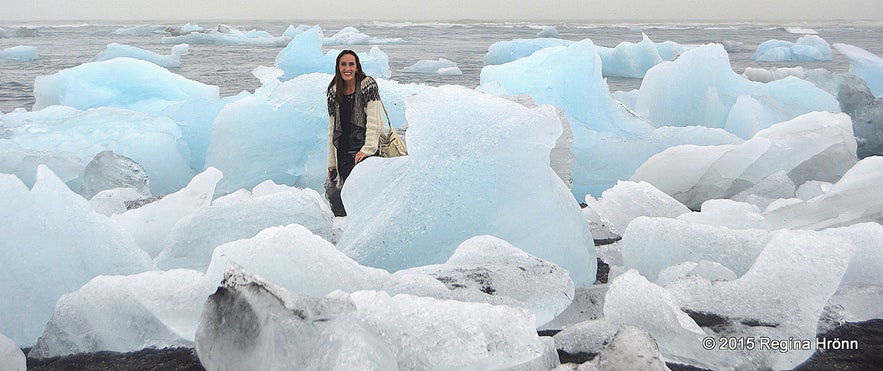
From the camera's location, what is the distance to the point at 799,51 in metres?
21.4

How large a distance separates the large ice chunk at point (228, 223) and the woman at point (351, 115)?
22.9 inches

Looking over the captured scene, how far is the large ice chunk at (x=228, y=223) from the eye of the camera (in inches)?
123

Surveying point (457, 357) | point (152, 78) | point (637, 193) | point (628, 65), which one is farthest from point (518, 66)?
point (628, 65)

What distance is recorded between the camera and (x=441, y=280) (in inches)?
95.2

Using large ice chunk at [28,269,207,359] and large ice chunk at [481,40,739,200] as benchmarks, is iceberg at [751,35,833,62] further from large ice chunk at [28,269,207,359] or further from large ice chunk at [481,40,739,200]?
large ice chunk at [28,269,207,359]

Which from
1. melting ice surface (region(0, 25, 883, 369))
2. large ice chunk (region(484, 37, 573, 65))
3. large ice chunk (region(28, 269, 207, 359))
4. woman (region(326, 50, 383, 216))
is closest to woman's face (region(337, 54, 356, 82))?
woman (region(326, 50, 383, 216))

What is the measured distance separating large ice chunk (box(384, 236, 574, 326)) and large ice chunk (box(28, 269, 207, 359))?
0.67 metres

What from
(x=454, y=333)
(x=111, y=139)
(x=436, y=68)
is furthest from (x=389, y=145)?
(x=436, y=68)

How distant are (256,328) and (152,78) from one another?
22.7ft

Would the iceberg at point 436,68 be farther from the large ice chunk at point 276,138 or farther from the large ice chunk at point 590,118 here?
the large ice chunk at point 276,138

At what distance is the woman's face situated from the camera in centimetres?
380

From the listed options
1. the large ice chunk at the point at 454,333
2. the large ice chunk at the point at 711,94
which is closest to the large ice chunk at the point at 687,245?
the large ice chunk at the point at 454,333

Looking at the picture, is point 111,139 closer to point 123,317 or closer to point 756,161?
point 123,317

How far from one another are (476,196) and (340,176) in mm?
1489
